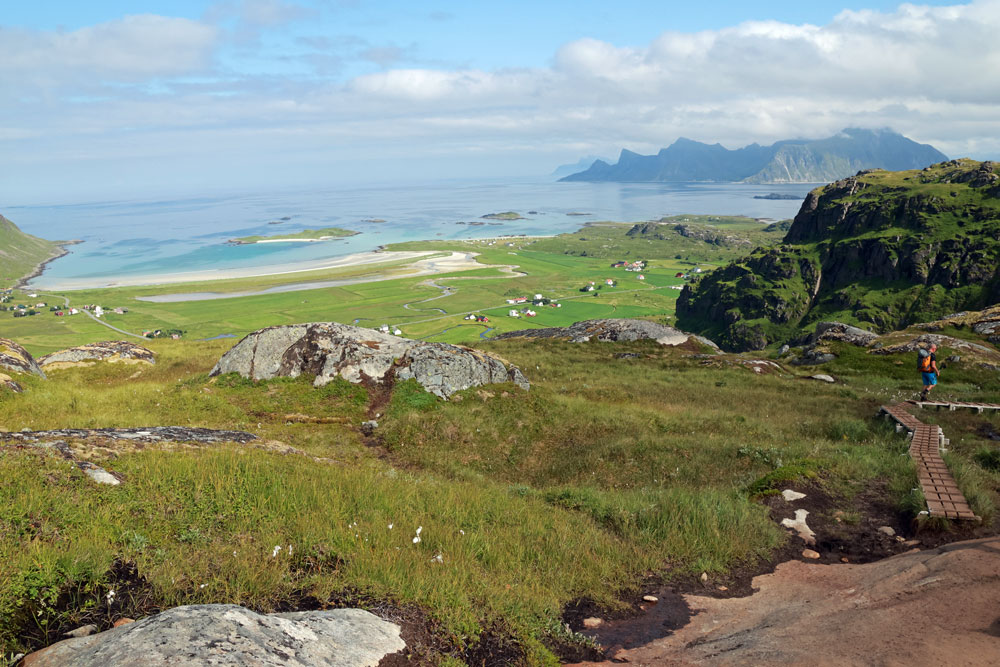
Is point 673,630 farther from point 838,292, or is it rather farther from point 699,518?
point 838,292

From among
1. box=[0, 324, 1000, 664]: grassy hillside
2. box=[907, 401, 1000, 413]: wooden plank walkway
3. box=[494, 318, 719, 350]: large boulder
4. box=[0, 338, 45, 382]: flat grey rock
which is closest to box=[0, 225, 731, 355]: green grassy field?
box=[494, 318, 719, 350]: large boulder

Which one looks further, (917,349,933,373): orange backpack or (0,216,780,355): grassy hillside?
(0,216,780,355): grassy hillside

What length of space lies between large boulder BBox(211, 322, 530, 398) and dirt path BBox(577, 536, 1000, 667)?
54.1ft

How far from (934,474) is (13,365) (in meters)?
35.8

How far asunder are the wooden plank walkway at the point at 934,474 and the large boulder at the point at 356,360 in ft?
52.1

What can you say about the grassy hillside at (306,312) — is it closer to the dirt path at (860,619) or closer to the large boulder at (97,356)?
the large boulder at (97,356)

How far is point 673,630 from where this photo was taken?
819 centimetres

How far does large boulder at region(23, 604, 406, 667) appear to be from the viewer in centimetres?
506

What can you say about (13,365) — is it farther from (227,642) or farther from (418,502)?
(227,642)

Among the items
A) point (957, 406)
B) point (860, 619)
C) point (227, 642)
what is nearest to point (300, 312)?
point (957, 406)

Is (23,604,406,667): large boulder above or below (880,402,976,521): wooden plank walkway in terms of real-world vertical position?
above

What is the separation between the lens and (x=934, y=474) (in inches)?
545

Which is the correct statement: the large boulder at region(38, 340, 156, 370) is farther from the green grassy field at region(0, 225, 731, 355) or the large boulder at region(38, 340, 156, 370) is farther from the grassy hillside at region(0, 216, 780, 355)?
the green grassy field at region(0, 225, 731, 355)

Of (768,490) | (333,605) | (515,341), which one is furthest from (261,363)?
(515,341)
